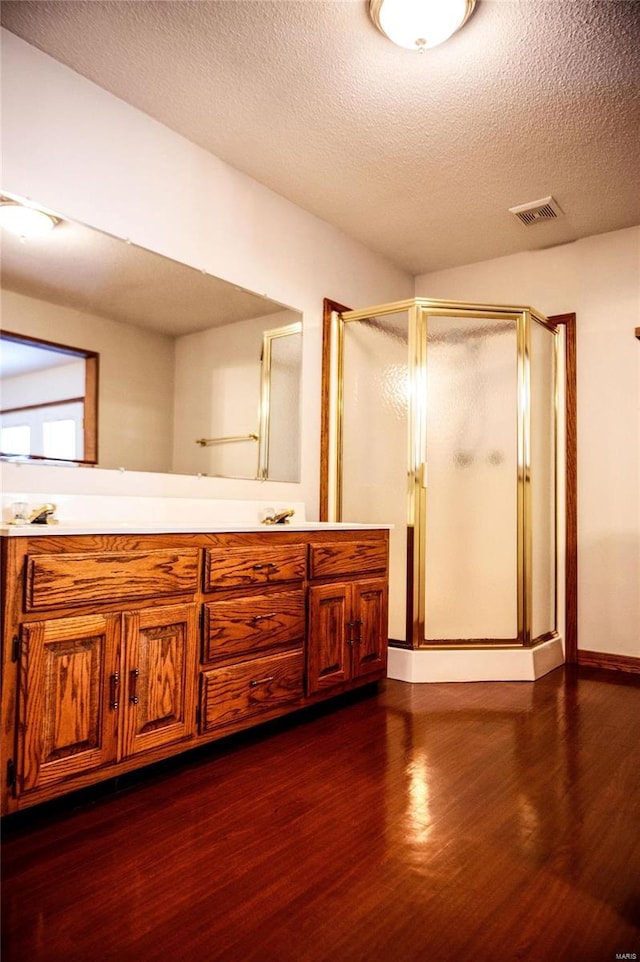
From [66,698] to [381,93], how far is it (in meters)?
2.35

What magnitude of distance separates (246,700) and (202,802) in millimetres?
444

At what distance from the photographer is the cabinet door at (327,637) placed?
247cm

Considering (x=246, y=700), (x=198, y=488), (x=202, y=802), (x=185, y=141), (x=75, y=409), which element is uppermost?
(x=185, y=141)

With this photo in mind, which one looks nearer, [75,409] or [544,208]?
[75,409]

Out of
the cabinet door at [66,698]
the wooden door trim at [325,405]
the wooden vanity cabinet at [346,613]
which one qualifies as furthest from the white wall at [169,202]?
the cabinet door at [66,698]

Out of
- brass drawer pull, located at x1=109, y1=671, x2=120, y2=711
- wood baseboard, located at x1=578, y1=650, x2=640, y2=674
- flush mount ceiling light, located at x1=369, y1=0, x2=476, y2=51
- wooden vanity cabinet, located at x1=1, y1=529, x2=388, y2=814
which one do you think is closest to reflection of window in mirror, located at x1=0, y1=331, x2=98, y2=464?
wooden vanity cabinet, located at x1=1, y1=529, x2=388, y2=814

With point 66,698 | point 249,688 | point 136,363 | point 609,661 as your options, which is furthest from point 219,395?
point 609,661

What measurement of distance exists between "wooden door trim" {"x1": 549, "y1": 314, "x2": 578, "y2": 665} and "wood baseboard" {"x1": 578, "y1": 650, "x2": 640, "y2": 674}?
5cm

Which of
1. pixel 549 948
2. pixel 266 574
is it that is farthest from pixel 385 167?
pixel 549 948

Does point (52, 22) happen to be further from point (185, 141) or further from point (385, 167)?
point (385, 167)

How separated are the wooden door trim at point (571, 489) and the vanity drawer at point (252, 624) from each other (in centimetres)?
191

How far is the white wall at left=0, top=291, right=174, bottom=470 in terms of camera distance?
2.23 metres

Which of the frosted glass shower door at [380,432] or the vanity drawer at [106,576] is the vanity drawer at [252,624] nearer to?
the vanity drawer at [106,576]

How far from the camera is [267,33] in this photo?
211cm
